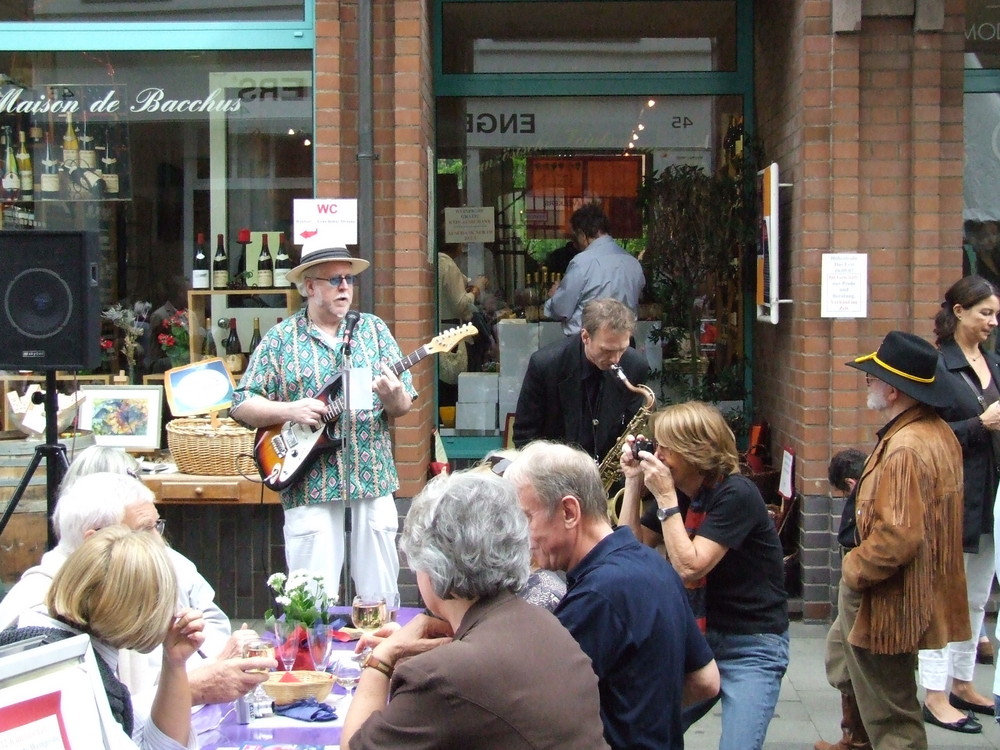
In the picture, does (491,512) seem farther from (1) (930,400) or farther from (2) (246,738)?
(1) (930,400)

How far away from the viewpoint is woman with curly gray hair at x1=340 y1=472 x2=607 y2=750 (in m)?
2.31

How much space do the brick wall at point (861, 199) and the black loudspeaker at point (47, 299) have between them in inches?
140

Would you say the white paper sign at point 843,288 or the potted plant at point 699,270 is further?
the potted plant at point 699,270

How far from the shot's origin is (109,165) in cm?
705

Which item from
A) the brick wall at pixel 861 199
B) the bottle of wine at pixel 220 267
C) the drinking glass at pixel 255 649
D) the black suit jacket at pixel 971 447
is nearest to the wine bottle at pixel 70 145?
the bottle of wine at pixel 220 267

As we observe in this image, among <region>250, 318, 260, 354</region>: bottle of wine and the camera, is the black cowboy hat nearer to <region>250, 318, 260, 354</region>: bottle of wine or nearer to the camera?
the camera

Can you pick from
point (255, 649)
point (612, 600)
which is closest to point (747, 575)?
point (612, 600)

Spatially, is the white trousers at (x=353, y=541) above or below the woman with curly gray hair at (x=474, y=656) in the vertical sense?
below

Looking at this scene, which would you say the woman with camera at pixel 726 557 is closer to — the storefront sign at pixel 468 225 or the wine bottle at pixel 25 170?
the storefront sign at pixel 468 225

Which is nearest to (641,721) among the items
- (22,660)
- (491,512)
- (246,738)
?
(491,512)

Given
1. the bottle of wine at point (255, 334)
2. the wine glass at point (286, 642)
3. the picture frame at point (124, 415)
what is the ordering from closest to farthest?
the wine glass at point (286, 642) < the picture frame at point (124, 415) < the bottle of wine at point (255, 334)

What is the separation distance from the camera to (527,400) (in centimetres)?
548

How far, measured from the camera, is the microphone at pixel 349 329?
5074 mm

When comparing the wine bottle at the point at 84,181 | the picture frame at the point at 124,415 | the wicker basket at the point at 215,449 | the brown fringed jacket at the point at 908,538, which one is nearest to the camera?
the brown fringed jacket at the point at 908,538
